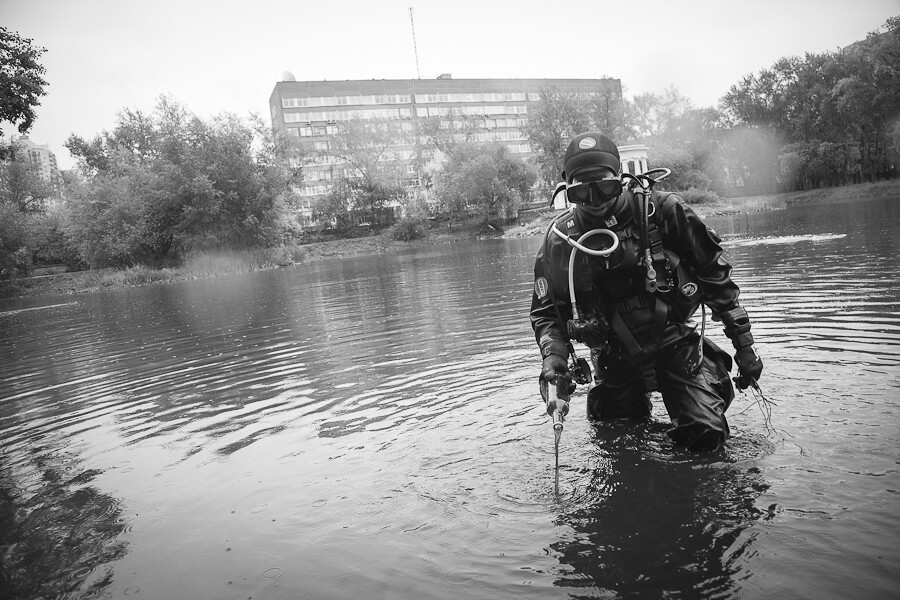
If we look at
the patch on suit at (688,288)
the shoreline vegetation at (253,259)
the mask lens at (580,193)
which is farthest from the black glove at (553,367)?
the shoreline vegetation at (253,259)

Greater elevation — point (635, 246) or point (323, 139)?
point (323, 139)

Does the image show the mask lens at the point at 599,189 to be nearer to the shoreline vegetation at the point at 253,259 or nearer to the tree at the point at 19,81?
the tree at the point at 19,81

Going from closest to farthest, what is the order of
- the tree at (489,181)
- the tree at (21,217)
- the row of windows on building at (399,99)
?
the tree at (21,217) < the tree at (489,181) < the row of windows on building at (399,99)

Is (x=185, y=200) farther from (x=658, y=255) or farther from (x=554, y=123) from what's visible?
(x=658, y=255)

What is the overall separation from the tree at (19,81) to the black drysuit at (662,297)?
30.0m

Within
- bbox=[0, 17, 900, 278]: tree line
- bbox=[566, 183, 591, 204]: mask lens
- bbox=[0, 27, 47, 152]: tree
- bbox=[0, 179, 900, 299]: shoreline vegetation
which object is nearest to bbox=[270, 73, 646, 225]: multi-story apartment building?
bbox=[0, 17, 900, 278]: tree line

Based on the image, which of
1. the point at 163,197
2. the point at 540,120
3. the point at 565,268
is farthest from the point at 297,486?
the point at 540,120

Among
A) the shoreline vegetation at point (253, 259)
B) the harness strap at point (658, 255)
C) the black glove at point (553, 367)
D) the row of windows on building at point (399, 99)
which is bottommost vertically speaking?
the black glove at point (553, 367)

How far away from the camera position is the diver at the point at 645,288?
14.4 ft

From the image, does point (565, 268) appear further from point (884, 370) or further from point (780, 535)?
point (884, 370)

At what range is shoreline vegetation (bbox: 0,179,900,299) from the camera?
47812 mm

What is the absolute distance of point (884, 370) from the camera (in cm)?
577

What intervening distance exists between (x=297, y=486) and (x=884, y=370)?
5577 millimetres

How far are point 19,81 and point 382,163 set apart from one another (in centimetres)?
5784
